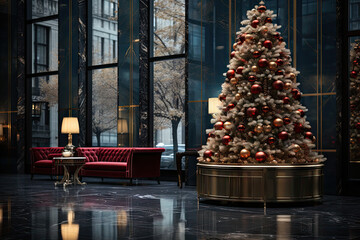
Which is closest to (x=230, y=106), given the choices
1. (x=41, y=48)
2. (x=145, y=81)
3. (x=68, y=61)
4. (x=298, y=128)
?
(x=298, y=128)

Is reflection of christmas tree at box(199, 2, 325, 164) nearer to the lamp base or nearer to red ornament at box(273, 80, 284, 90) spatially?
red ornament at box(273, 80, 284, 90)

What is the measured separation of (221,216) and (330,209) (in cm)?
179

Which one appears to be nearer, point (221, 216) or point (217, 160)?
point (221, 216)

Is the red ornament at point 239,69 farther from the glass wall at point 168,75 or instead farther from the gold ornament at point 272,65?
the glass wall at point 168,75

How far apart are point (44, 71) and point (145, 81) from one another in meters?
4.41

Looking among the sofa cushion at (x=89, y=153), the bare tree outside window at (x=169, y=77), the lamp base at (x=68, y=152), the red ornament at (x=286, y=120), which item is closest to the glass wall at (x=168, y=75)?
the bare tree outside window at (x=169, y=77)

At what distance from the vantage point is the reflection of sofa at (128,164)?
1134cm

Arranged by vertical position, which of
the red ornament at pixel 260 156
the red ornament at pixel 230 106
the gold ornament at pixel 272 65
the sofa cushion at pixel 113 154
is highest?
the gold ornament at pixel 272 65

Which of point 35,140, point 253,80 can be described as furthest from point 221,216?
point 35,140

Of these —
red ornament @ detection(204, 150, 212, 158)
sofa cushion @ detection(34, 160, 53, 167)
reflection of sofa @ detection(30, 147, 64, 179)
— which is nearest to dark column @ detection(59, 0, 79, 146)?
reflection of sofa @ detection(30, 147, 64, 179)

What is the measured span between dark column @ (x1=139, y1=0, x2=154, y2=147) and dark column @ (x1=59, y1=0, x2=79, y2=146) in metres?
2.50

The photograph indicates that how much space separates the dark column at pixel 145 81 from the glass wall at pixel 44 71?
3.76m

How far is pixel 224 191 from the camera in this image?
7438mm

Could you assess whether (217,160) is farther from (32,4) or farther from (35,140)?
(32,4)
